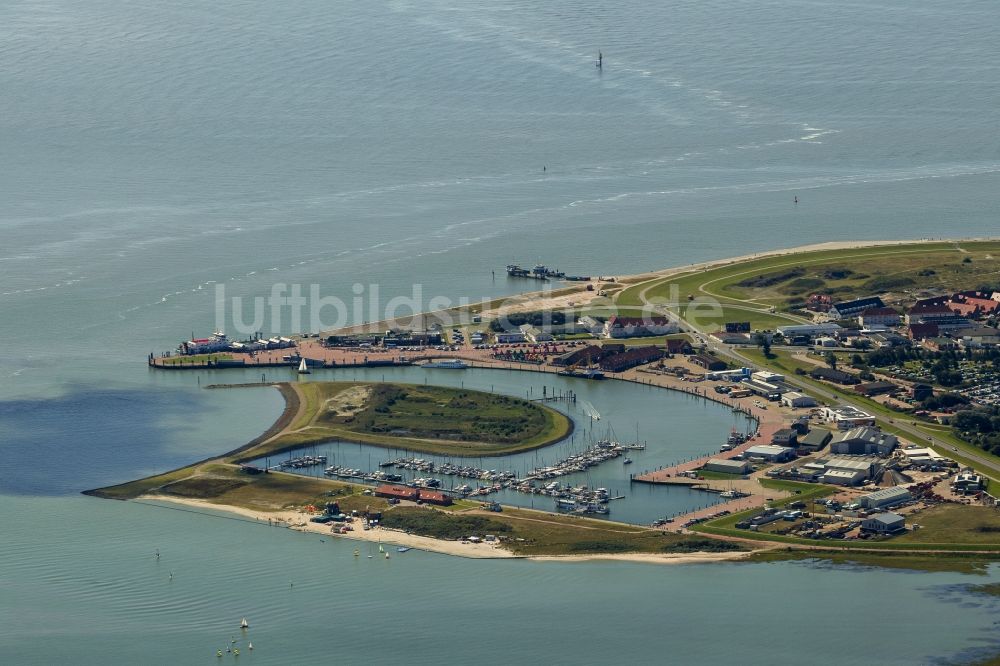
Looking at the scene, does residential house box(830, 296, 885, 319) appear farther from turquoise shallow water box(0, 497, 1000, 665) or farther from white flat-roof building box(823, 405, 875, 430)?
turquoise shallow water box(0, 497, 1000, 665)

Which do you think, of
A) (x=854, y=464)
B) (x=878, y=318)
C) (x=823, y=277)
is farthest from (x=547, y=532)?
(x=823, y=277)

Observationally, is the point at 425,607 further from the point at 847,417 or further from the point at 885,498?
the point at 847,417

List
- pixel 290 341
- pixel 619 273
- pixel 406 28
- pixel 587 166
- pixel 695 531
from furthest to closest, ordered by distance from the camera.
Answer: pixel 406 28
pixel 587 166
pixel 619 273
pixel 290 341
pixel 695 531

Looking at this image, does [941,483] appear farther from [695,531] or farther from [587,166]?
[587,166]

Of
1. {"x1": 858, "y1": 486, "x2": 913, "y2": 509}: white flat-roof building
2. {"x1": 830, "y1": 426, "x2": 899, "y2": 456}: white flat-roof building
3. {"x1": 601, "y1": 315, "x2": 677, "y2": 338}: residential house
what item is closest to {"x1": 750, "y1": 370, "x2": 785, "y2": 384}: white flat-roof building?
{"x1": 601, "y1": 315, "x2": 677, "y2": 338}: residential house

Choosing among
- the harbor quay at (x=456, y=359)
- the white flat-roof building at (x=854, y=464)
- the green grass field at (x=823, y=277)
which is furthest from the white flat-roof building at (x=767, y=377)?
the green grass field at (x=823, y=277)

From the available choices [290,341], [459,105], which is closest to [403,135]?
[459,105]

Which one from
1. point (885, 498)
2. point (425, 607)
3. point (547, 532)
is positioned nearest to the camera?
point (425, 607)

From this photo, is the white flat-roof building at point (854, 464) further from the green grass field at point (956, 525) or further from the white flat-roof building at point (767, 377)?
the white flat-roof building at point (767, 377)

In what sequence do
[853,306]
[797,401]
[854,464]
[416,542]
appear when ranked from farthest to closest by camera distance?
[853,306], [797,401], [854,464], [416,542]

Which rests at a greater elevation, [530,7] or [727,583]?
[530,7]
